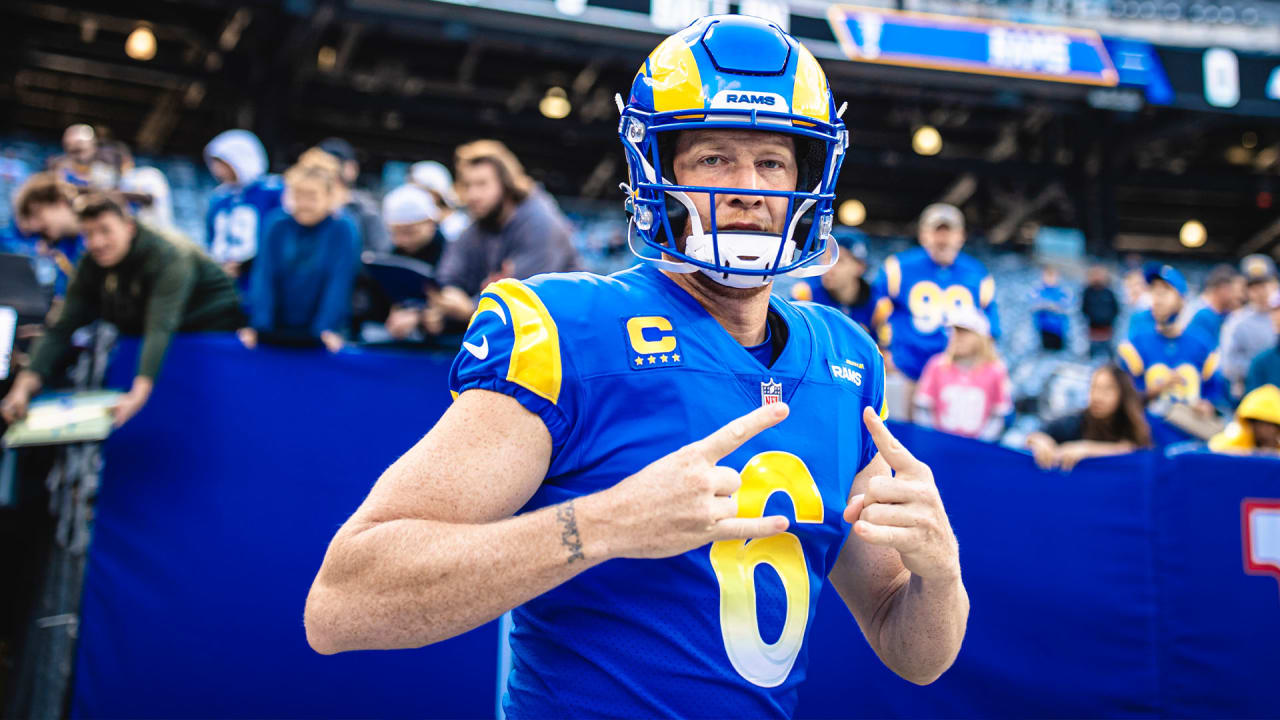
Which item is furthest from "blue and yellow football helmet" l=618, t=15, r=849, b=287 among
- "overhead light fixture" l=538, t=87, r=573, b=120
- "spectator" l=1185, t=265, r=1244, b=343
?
"overhead light fixture" l=538, t=87, r=573, b=120

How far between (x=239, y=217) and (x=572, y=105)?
14.3 metres

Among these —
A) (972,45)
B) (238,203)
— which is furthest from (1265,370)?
(972,45)

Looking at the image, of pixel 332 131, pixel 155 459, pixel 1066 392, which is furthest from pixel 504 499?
pixel 332 131

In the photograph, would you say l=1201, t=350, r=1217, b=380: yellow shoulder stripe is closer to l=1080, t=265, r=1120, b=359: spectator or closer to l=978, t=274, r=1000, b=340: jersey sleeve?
l=978, t=274, r=1000, b=340: jersey sleeve

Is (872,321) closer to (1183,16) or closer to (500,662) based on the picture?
(500,662)

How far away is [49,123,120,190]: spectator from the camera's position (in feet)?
21.4

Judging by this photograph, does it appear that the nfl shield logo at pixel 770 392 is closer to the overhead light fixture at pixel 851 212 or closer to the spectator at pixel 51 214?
the spectator at pixel 51 214

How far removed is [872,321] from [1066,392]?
187 inches

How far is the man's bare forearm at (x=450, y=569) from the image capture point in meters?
1.19

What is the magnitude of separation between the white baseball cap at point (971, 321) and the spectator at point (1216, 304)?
322cm

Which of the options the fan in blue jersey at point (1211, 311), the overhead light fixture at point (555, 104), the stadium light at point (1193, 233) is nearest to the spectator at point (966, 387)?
the fan in blue jersey at point (1211, 311)

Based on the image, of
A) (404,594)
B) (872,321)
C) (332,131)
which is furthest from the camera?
(332,131)

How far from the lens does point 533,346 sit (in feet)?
4.38

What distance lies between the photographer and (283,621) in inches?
150
